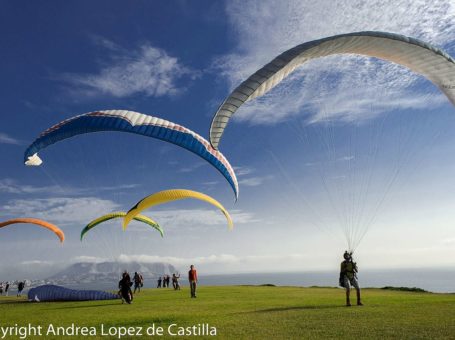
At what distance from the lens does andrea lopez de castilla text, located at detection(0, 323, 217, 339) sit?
9188mm

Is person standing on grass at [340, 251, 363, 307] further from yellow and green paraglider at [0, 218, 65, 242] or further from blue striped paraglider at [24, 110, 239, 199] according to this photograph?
yellow and green paraglider at [0, 218, 65, 242]

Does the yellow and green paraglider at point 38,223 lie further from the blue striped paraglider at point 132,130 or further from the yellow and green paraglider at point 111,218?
the blue striped paraglider at point 132,130

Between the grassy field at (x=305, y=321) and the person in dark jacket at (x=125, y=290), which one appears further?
the person in dark jacket at (x=125, y=290)

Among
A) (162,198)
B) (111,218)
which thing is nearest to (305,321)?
(162,198)

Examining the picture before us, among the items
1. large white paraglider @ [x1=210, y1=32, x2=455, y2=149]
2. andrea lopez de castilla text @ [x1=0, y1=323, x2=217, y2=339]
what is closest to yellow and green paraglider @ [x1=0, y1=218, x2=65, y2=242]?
andrea lopez de castilla text @ [x1=0, y1=323, x2=217, y2=339]

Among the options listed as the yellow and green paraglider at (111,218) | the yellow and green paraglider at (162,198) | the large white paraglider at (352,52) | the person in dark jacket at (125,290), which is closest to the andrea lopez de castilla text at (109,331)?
the large white paraglider at (352,52)

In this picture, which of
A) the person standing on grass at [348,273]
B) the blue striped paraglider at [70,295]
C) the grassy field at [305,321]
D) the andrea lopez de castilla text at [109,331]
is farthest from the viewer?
the blue striped paraglider at [70,295]

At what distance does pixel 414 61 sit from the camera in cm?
1227

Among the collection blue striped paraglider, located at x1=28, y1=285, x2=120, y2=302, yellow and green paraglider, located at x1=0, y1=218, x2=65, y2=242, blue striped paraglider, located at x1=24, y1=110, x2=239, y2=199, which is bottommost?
blue striped paraglider, located at x1=28, y1=285, x2=120, y2=302

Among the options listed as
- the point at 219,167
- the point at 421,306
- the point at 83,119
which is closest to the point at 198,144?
the point at 219,167

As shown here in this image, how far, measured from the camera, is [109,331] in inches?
384

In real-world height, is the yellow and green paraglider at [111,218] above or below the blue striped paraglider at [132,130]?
below

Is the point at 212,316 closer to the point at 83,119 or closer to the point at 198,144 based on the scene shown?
the point at 198,144

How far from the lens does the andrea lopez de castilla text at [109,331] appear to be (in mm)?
9188
